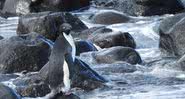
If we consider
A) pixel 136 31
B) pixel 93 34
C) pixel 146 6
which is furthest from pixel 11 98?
pixel 146 6

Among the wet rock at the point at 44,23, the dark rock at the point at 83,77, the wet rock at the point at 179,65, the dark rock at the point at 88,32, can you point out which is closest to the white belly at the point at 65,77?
the dark rock at the point at 83,77

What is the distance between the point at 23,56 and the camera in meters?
11.5

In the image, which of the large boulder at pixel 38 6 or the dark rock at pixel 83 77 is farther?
the large boulder at pixel 38 6

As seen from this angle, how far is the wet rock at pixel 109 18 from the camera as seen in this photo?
679 inches

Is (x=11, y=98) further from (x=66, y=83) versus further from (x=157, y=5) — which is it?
(x=157, y=5)

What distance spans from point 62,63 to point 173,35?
4603 mm

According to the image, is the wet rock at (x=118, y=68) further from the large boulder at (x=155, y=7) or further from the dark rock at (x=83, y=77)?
the large boulder at (x=155, y=7)

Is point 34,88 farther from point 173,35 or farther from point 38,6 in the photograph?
point 38,6

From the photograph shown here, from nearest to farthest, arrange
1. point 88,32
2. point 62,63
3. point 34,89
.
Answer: point 62,63, point 34,89, point 88,32

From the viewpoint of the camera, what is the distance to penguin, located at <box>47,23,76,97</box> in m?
8.73

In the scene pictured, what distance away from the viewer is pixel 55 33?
1472 centimetres

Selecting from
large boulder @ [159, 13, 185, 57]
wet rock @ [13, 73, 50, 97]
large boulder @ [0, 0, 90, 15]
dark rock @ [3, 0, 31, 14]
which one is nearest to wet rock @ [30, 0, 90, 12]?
large boulder @ [0, 0, 90, 15]

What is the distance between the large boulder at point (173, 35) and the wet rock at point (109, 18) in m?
3.95

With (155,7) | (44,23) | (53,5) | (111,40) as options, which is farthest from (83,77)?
(53,5)
